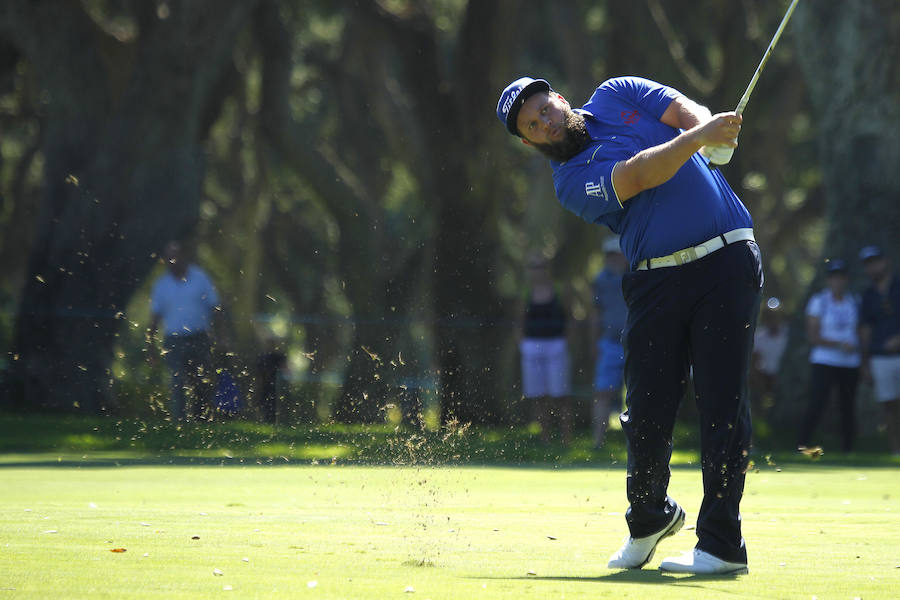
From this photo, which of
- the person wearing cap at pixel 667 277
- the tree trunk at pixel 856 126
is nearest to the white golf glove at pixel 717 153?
the person wearing cap at pixel 667 277

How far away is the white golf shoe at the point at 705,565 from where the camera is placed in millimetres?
6105

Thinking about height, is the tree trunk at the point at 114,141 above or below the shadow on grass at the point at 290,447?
above

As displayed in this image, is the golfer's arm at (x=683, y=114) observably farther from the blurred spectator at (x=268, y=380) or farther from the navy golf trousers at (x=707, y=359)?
the blurred spectator at (x=268, y=380)

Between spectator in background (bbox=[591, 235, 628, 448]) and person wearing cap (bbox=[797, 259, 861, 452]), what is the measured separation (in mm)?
2007

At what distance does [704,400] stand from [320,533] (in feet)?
7.39

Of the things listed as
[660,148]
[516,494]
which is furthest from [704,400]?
[516,494]

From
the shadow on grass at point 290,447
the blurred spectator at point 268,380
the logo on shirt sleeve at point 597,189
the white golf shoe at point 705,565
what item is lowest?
the white golf shoe at point 705,565

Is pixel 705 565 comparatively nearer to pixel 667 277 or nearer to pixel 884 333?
pixel 667 277

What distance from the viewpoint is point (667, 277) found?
6.22 m

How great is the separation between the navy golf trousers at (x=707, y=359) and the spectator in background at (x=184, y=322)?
8403 mm

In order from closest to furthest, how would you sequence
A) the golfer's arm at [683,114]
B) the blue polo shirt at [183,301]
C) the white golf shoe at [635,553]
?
the golfer's arm at [683,114] < the white golf shoe at [635,553] < the blue polo shirt at [183,301]

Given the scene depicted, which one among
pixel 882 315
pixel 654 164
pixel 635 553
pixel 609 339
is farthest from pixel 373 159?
pixel 654 164

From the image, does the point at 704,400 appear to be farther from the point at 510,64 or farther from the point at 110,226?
the point at 510,64

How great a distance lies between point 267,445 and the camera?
1424 centimetres
